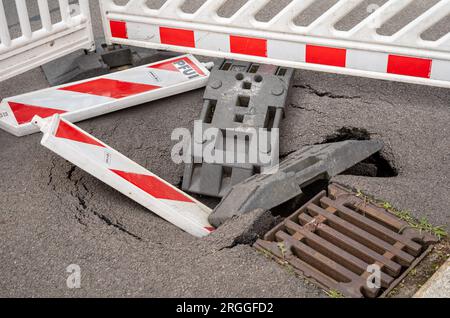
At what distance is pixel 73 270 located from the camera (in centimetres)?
304

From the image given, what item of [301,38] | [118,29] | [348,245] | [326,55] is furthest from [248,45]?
[348,245]

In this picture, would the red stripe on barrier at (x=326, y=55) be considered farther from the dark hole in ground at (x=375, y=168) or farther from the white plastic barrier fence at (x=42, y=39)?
the white plastic barrier fence at (x=42, y=39)

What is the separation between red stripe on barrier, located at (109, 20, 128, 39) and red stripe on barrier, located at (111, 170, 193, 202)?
5.51ft

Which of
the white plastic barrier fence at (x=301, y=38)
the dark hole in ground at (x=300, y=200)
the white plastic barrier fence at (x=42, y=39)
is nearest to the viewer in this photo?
the dark hole in ground at (x=300, y=200)

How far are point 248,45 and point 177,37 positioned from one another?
0.59 meters

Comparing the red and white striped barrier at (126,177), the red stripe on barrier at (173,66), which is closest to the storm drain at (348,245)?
the red and white striped barrier at (126,177)

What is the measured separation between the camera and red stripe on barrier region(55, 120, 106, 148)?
3648 millimetres

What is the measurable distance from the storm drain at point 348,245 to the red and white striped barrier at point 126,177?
53 centimetres

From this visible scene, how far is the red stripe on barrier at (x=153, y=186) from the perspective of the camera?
359cm

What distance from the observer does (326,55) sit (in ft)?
14.5

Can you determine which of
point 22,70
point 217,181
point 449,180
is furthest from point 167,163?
point 449,180

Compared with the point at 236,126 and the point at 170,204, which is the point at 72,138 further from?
the point at 236,126
